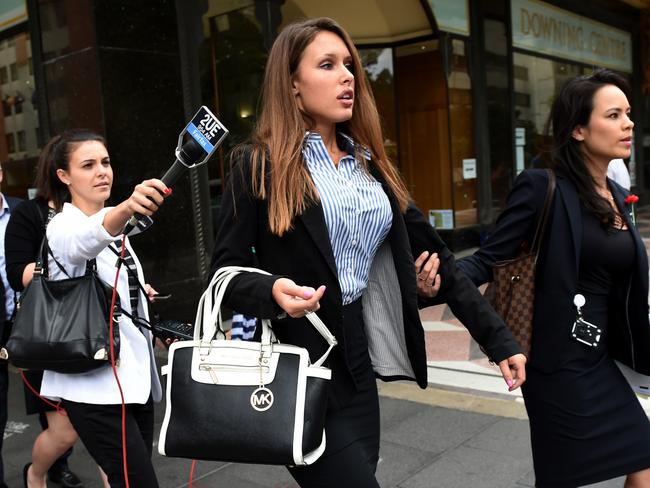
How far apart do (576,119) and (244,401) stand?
181 centimetres

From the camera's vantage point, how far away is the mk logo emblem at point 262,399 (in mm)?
1713

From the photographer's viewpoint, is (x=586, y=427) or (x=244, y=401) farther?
(x=586, y=427)

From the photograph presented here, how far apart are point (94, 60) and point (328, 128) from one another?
499cm

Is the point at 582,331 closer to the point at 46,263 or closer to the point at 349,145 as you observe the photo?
the point at 349,145

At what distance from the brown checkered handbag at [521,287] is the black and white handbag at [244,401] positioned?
3.55 feet

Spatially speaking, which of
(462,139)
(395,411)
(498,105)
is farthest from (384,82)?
(395,411)

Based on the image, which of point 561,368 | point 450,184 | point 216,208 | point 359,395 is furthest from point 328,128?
point 450,184

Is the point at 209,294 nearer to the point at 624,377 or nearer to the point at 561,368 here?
the point at 561,368

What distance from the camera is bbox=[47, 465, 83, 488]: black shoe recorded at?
12.0 ft

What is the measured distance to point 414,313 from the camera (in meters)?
2.13

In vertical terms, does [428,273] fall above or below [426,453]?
above

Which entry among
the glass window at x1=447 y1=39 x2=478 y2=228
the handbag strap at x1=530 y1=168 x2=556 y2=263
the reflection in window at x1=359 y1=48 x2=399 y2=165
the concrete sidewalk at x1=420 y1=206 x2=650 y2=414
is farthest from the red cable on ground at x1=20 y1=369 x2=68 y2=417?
the glass window at x1=447 y1=39 x2=478 y2=228

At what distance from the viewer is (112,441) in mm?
2607

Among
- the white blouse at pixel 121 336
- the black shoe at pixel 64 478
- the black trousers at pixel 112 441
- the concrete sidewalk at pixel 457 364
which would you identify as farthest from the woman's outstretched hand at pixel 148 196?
the concrete sidewalk at pixel 457 364
